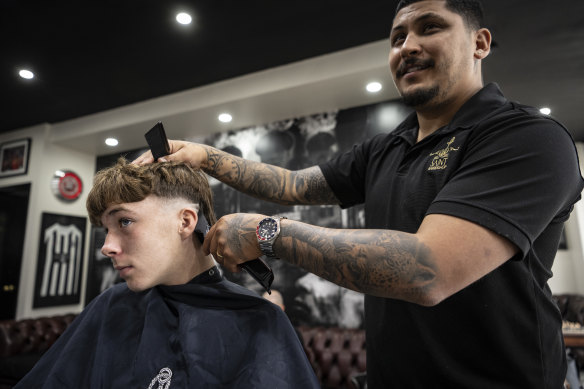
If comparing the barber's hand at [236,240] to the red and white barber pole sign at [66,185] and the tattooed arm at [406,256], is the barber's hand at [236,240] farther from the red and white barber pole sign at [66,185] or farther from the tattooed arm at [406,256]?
the red and white barber pole sign at [66,185]

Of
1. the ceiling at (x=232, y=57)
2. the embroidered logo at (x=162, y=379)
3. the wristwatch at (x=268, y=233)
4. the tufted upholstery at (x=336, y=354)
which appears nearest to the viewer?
the wristwatch at (x=268, y=233)

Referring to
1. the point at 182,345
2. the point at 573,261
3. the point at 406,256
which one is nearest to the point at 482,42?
the point at 406,256

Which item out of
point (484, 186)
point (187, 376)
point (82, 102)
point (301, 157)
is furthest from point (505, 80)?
point (82, 102)

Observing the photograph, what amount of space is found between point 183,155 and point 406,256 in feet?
3.05

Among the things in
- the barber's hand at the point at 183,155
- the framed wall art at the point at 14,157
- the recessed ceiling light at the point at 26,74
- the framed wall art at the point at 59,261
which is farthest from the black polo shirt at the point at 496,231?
the framed wall art at the point at 14,157

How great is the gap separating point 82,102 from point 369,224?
196 inches

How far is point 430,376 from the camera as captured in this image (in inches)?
38.1

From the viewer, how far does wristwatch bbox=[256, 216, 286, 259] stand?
3.12 feet

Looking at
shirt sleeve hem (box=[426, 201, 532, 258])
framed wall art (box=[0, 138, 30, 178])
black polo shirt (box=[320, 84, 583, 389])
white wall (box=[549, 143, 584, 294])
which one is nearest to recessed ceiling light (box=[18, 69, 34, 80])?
framed wall art (box=[0, 138, 30, 178])

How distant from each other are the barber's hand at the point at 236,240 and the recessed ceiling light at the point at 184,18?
2.92m

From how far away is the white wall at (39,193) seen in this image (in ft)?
17.5

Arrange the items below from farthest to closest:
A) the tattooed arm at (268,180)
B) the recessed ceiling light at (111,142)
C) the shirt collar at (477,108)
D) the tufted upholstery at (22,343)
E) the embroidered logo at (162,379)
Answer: the recessed ceiling light at (111,142), the tufted upholstery at (22,343), the tattooed arm at (268,180), the embroidered logo at (162,379), the shirt collar at (477,108)

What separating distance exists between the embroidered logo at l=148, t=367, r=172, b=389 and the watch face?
0.60 m

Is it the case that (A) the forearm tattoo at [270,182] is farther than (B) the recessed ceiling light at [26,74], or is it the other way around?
(B) the recessed ceiling light at [26,74]
